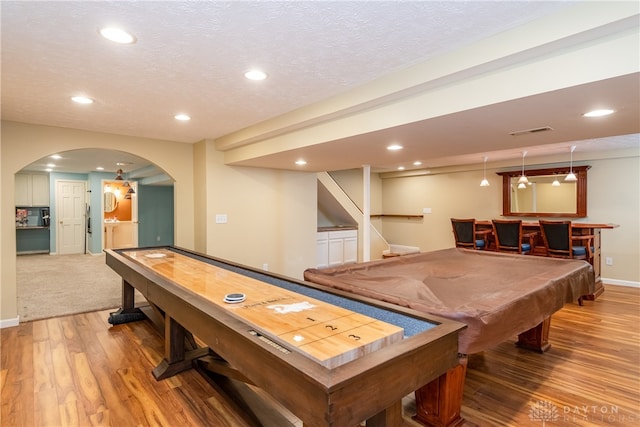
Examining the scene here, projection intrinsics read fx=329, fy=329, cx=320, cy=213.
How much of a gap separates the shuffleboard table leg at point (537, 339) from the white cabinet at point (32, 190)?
1116cm

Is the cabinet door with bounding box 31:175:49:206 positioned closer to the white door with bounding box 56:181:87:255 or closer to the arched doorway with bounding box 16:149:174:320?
the arched doorway with bounding box 16:149:174:320

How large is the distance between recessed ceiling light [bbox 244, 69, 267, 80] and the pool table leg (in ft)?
7.50

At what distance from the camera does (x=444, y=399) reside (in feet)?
6.27

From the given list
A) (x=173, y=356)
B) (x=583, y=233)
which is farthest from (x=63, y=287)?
(x=583, y=233)

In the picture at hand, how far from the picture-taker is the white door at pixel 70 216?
8.80 meters

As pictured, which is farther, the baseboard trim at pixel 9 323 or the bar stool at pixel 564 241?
the bar stool at pixel 564 241

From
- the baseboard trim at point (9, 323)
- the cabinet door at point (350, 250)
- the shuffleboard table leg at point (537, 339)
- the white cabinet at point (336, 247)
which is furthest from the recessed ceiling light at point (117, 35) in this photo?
the cabinet door at point (350, 250)

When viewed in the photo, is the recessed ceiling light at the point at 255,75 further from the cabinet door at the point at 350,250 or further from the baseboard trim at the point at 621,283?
the baseboard trim at the point at 621,283

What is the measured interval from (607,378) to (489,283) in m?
1.13

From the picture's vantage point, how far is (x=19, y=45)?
195 centimetres

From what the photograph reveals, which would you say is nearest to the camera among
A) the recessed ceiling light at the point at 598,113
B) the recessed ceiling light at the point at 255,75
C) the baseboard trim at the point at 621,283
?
the recessed ceiling light at the point at 598,113

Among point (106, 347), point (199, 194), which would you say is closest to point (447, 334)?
point (106, 347)

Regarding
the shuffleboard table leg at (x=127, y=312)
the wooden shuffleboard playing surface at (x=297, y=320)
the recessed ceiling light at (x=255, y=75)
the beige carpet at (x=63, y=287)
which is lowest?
the beige carpet at (x=63, y=287)

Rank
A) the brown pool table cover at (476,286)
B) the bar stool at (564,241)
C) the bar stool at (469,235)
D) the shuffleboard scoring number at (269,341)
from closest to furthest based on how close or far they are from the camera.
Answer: the shuffleboard scoring number at (269,341)
the brown pool table cover at (476,286)
the bar stool at (564,241)
the bar stool at (469,235)
